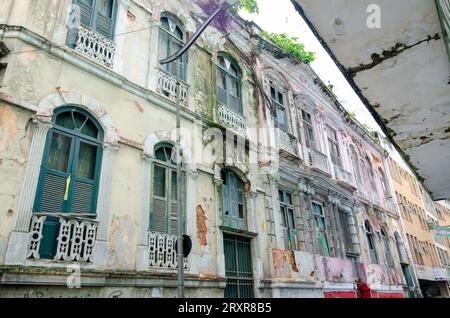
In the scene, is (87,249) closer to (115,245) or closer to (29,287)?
(115,245)

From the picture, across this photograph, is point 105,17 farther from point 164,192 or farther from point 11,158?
point 164,192

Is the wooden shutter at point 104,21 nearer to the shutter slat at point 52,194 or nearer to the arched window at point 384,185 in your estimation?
the shutter slat at point 52,194

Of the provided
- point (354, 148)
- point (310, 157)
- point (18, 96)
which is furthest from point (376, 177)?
point (18, 96)

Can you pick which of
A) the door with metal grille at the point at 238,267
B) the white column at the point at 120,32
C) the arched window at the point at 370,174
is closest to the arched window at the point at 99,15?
the white column at the point at 120,32

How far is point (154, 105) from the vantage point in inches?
286

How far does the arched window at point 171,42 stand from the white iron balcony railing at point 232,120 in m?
1.47

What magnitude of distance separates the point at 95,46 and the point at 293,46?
919 cm

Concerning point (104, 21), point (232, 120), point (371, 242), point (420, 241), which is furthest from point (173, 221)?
point (420, 241)

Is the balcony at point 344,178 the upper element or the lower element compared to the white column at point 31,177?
upper

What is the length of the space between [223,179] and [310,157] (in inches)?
192

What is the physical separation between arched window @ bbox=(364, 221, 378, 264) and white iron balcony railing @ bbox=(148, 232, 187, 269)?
11.0 metres

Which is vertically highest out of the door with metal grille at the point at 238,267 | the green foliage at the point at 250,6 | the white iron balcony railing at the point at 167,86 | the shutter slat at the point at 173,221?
the green foliage at the point at 250,6

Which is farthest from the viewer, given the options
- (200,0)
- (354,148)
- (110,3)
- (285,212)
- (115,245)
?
(354,148)

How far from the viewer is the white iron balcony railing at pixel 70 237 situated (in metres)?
4.73
